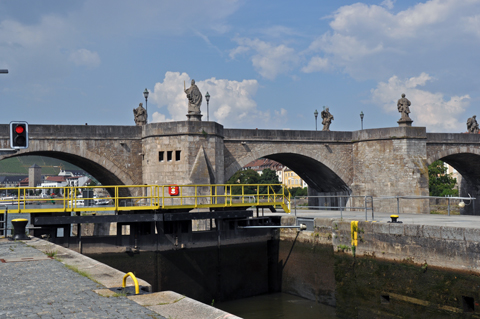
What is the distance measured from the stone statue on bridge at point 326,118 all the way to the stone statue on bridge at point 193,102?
10114 mm

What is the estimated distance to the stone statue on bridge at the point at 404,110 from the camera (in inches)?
1228

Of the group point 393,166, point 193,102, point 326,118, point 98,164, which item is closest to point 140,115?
point 193,102

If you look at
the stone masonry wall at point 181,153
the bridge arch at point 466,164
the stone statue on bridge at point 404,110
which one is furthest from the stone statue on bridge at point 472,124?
the stone masonry wall at point 181,153

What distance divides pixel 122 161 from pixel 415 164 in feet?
56.3

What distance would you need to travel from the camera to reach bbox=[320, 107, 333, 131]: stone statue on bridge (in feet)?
110

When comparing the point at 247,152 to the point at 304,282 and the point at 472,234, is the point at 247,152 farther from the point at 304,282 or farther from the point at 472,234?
the point at 472,234

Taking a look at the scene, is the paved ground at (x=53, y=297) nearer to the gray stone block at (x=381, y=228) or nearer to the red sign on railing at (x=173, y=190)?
the red sign on railing at (x=173, y=190)

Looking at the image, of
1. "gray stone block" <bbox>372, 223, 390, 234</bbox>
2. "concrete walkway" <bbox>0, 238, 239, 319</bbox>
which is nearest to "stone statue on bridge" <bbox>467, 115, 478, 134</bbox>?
"gray stone block" <bbox>372, 223, 390, 234</bbox>

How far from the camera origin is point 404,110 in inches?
1243

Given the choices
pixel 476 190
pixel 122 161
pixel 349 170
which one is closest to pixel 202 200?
pixel 122 161

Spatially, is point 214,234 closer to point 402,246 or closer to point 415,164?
point 402,246

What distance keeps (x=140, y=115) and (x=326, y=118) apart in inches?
503

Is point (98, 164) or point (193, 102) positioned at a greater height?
point (193, 102)

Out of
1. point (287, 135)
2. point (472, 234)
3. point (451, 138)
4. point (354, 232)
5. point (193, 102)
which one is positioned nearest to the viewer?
point (472, 234)
